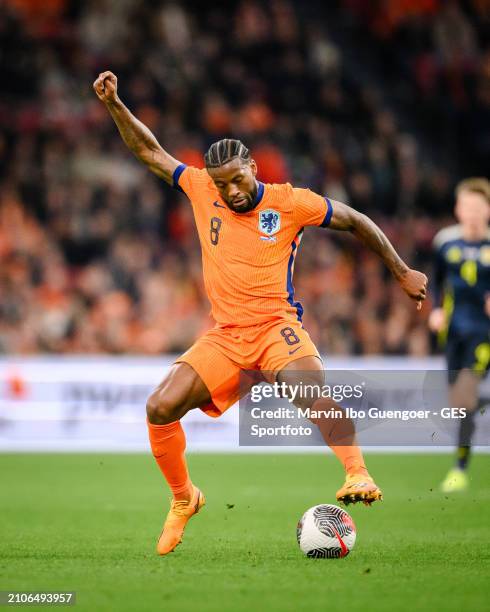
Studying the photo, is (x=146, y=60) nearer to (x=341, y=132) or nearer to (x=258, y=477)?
(x=341, y=132)

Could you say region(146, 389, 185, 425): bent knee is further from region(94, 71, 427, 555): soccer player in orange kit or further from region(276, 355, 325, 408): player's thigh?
region(276, 355, 325, 408): player's thigh

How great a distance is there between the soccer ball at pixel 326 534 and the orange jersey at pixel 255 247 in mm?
1138

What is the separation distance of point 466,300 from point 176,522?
450 centimetres

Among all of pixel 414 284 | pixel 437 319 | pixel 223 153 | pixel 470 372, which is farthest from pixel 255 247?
pixel 470 372

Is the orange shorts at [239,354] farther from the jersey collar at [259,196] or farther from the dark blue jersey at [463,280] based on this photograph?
the dark blue jersey at [463,280]

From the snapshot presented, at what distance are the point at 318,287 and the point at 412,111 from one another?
13.5 ft

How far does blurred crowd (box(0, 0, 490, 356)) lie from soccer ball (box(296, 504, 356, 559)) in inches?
325

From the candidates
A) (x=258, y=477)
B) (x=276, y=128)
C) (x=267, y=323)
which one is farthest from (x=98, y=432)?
(x=267, y=323)

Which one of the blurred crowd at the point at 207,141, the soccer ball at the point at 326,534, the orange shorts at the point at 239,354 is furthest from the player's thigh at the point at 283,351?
the blurred crowd at the point at 207,141

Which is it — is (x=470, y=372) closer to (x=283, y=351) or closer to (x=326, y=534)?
(x=283, y=351)

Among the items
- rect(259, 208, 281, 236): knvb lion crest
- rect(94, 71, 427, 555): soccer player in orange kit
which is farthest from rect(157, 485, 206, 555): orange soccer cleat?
rect(259, 208, 281, 236): knvb lion crest

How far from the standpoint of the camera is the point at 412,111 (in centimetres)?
1808

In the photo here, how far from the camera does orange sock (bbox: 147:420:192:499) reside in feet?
21.6

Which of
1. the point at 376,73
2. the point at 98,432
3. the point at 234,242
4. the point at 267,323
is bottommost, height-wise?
the point at 98,432
